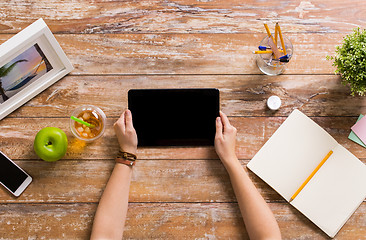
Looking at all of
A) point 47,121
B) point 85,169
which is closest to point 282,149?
point 85,169

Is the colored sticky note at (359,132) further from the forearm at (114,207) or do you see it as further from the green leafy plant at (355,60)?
the forearm at (114,207)

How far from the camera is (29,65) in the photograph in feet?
3.77

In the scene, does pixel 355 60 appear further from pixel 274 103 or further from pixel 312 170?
pixel 312 170

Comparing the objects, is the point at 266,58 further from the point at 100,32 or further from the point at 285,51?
the point at 100,32

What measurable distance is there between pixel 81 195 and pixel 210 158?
0.54 meters

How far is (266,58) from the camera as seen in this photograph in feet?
4.05

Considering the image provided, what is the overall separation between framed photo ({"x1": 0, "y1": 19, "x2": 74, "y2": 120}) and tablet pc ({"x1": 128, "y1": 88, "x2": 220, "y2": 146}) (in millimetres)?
319

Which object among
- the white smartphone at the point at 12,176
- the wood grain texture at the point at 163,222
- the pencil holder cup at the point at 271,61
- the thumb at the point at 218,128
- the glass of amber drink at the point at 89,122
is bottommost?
the wood grain texture at the point at 163,222

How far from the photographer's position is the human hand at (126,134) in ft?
3.95

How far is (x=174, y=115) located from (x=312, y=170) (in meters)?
0.60

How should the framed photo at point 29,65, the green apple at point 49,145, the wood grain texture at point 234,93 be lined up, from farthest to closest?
1. the wood grain texture at point 234,93
2. the green apple at point 49,145
3. the framed photo at point 29,65

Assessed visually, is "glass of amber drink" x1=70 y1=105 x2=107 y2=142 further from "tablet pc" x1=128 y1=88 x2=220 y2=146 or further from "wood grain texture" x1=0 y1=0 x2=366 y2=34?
"wood grain texture" x1=0 y1=0 x2=366 y2=34


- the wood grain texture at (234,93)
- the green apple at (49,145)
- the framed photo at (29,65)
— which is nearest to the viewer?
the framed photo at (29,65)

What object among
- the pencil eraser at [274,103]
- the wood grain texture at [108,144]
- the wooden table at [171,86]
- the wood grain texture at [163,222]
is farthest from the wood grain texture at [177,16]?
the wood grain texture at [163,222]
